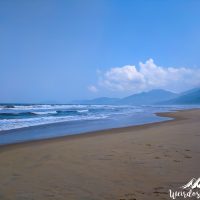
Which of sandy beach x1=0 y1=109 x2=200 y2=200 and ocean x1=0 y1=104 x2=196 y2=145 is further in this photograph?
ocean x1=0 y1=104 x2=196 y2=145

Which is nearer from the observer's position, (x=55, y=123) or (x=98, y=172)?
(x=98, y=172)

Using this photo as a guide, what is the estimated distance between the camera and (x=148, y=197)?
13.6 ft

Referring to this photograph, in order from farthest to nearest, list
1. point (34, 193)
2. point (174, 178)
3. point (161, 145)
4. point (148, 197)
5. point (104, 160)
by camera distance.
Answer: point (161, 145)
point (104, 160)
point (174, 178)
point (34, 193)
point (148, 197)

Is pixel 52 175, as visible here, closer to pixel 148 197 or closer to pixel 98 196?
pixel 98 196

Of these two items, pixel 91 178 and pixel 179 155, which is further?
pixel 179 155

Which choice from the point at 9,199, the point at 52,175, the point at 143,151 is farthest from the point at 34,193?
the point at 143,151

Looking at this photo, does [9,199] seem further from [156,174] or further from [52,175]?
[156,174]

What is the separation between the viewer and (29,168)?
610cm

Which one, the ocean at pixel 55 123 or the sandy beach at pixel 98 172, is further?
the ocean at pixel 55 123

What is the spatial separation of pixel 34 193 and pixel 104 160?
2624 millimetres

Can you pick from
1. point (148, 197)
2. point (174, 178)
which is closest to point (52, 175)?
point (148, 197)

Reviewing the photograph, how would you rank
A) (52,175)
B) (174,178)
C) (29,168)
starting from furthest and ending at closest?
(29,168) < (52,175) < (174,178)

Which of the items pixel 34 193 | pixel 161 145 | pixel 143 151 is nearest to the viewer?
pixel 34 193

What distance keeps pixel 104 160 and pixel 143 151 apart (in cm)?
167
